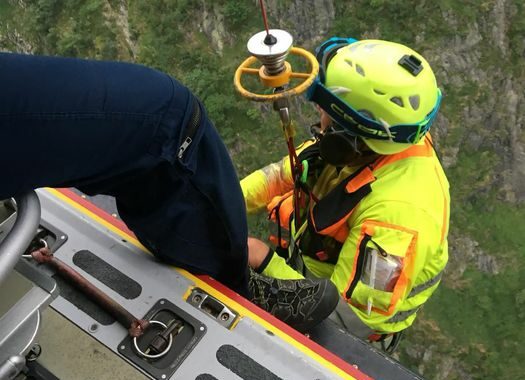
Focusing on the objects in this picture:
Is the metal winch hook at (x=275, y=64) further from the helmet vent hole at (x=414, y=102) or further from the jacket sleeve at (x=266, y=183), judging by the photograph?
the jacket sleeve at (x=266, y=183)

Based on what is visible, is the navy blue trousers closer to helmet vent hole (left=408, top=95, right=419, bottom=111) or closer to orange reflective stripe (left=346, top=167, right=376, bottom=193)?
orange reflective stripe (left=346, top=167, right=376, bottom=193)

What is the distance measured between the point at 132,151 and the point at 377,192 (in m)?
2.22

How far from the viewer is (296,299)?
3.05 meters

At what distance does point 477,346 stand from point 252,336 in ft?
74.6

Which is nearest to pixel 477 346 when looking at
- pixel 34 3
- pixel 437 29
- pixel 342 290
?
pixel 437 29

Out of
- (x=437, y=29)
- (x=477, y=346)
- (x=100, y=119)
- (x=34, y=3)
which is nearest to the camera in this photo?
(x=100, y=119)

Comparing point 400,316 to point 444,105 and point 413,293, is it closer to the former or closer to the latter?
point 413,293

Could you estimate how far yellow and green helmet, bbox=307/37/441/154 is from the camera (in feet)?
12.0

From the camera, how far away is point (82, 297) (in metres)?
2.54

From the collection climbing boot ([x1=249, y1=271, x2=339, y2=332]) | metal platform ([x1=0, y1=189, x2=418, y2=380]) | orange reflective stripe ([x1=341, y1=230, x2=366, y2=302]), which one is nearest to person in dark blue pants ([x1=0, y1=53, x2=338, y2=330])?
metal platform ([x1=0, y1=189, x2=418, y2=380])

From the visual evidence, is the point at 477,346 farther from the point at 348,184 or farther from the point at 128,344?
the point at 128,344

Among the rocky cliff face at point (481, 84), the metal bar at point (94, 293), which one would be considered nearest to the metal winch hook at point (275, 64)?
the metal bar at point (94, 293)

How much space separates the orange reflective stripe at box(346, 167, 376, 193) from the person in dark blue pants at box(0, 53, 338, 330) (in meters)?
1.33

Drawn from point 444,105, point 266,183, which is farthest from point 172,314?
point 444,105
